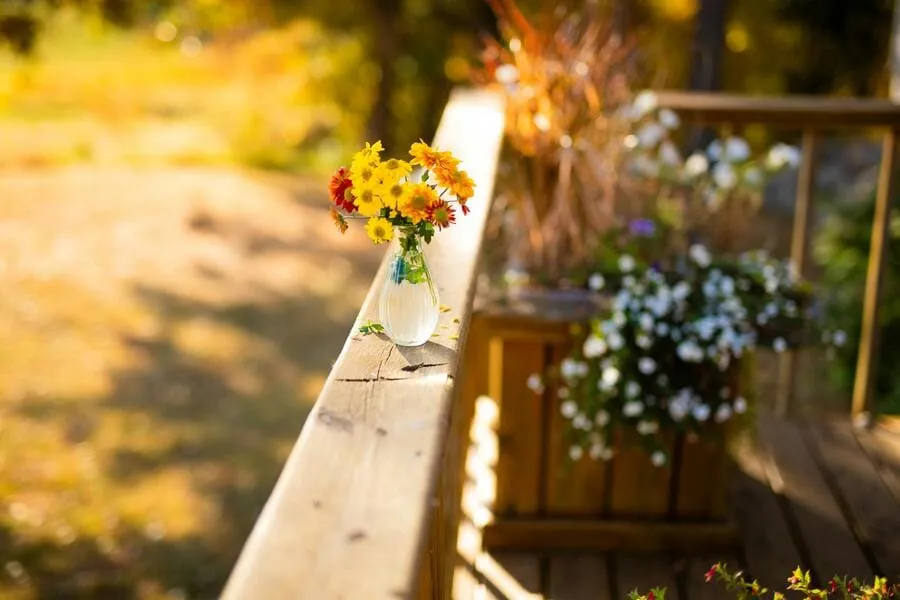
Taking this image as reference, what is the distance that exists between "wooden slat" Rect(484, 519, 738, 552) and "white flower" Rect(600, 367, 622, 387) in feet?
1.19

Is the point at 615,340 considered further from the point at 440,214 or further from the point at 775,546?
the point at 440,214

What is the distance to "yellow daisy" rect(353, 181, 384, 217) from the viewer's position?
1546mm

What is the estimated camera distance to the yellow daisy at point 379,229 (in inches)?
61.0

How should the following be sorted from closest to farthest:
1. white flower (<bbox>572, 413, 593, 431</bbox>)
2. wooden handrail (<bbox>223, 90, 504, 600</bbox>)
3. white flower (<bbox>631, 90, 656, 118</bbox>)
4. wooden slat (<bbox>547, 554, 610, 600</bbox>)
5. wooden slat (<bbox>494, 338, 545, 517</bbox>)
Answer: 1. wooden handrail (<bbox>223, 90, 504, 600</bbox>)
2. wooden slat (<bbox>547, 554, 610, 600</bbox>)
3. white flower (<bbox>572, 413, 593, 431</bbox>)
4. wooden slat (<bbox>494, 338, 545, 517</bbox>)
5. white flower (<bbox>631, 90, 656, 118</bbox>)

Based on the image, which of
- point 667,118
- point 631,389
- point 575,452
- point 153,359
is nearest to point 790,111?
point 667,118

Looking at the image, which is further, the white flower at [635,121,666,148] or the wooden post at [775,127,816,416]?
the wooden post at [775,127,816,416]

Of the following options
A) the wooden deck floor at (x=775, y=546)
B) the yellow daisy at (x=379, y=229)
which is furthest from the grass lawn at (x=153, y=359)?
the yellow daisy at (x=379, y=229)

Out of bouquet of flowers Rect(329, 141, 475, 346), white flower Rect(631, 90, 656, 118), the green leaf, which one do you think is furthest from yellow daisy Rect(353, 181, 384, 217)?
white flower Rect(631, 90, 656, 118)

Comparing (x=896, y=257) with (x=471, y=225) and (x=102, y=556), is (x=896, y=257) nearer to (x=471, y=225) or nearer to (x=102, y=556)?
(x=471, y=225)

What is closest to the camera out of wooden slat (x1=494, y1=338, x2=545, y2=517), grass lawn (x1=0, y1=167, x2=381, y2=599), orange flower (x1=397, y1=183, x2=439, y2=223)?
orange flower (x1=397, y1=183, x2=439, y2=223)

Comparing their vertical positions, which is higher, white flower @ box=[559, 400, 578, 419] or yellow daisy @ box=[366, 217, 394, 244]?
yellow daisy @ box=[366, 217, 394, 244]

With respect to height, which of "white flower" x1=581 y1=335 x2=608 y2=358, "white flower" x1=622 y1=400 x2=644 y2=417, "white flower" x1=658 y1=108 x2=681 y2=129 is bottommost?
"white flower" x1=622 y1=400 x2=644 y2=417

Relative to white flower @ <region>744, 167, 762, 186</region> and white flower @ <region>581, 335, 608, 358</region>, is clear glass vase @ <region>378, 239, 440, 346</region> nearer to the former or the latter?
white flower @ <region>581, 335, 608, 358</region>

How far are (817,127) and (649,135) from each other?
0.54m
